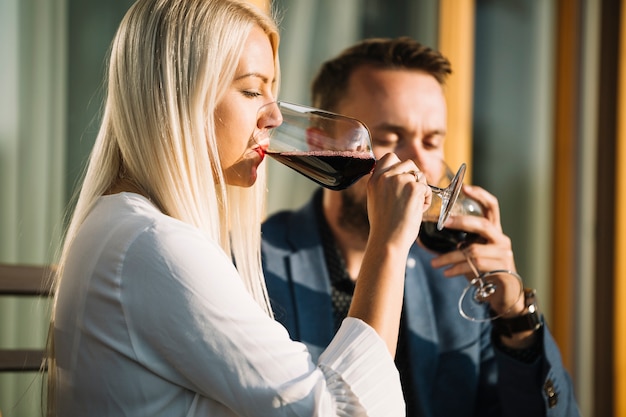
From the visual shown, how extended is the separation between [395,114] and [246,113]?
35.3 inches

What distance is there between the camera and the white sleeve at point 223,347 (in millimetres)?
1260

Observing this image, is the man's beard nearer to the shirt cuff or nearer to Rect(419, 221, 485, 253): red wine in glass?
Rect(419, 221, 485, 253): red wine in glass

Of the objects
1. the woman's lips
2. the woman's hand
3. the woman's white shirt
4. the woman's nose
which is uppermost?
the woman's nose

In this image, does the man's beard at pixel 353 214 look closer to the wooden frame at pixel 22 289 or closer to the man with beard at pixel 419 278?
the man with beard at pixel 419 278

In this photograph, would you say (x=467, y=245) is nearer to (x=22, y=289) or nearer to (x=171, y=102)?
(x=171, y=102)

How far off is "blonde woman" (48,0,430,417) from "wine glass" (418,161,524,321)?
0.42 meters

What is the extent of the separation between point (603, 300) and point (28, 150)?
2684 mm

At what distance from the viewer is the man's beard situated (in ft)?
7.87

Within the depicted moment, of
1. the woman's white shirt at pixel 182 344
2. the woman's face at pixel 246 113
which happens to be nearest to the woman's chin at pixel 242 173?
the woman's face at pixel 246 113

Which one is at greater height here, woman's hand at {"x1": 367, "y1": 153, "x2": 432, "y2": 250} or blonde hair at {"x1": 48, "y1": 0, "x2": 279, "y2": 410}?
blonde hair at {"x1": 48, "y1": 0, "x2": 279, "y2": 410}

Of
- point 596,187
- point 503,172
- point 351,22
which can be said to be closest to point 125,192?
point 351,22

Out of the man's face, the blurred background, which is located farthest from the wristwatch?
the blurred background

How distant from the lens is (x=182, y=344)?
1270 millimetres

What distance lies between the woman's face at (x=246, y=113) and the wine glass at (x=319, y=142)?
2cm
